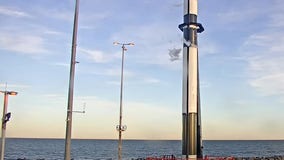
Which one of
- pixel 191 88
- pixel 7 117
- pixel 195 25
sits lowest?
pixel 7 117

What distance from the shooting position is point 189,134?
3731 cm

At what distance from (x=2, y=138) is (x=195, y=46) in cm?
2406

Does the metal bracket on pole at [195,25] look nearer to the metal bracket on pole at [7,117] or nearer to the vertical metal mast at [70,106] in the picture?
the metal bracket on pole at [7,117]

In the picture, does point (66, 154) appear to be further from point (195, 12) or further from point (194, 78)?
point (195, 12)

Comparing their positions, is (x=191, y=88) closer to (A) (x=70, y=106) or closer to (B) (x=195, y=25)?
(B) (x=195, y=25)

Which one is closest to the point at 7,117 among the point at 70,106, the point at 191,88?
the point at 70,106

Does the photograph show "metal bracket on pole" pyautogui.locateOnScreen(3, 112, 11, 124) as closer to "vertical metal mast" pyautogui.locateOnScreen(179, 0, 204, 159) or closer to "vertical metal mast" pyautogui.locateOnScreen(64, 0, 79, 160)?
"vertical metal mast" pyautogui.locateOnScreen(64, 0, 79, 160)

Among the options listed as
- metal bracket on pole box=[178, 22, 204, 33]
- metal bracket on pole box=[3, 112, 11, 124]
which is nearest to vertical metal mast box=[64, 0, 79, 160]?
metal bracket on pole box=[3, 112, 11, 124]

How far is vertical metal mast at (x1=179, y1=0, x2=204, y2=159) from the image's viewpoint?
3731 centimetres

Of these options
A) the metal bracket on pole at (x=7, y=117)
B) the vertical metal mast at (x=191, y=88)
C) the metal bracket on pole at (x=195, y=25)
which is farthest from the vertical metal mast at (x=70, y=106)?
the metal bracket on pole at (x=195, y=25)

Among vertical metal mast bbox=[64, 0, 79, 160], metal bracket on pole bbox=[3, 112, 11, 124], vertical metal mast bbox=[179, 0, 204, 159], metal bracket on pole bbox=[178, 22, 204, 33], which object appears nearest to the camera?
vertical metal mast bbox=[64, 0, 79, 160]

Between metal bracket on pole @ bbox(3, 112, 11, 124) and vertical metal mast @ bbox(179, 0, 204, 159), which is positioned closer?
metal bracket on pole @ bbox(3, 112, 11, 124)

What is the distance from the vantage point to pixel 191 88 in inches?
1480

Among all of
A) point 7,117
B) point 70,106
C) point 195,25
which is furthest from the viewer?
point 195,25
